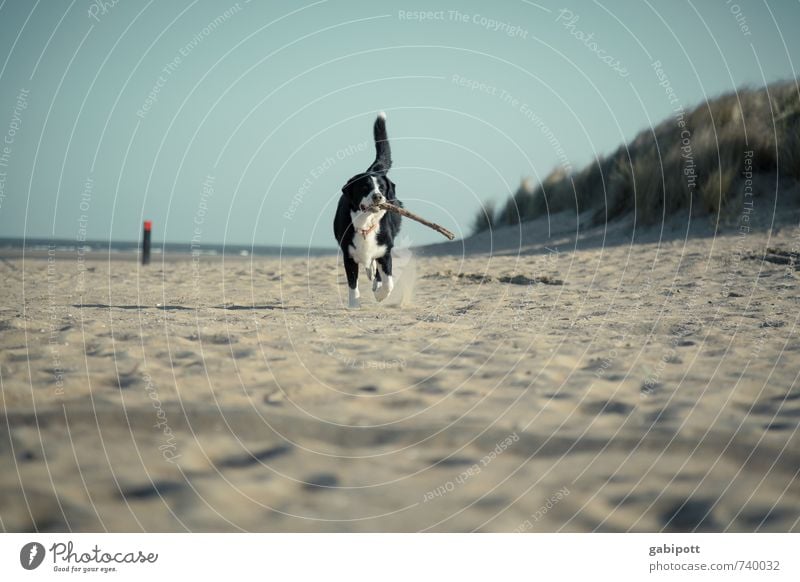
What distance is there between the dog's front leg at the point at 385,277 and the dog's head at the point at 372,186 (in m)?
0.76

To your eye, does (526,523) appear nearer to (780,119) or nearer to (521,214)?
(780,119)

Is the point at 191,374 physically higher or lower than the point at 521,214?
lower

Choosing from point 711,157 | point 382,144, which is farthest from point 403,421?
point 711,157

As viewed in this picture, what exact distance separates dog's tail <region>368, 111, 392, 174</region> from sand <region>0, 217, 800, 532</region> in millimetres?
2474

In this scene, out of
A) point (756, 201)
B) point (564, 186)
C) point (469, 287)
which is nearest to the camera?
point (469, 287)

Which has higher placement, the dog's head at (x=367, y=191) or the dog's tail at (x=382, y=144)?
the dog's tail at (x=382, y=144)

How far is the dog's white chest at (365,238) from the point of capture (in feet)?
26.7

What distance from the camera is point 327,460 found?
11.5 feet

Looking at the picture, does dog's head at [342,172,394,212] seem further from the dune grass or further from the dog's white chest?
the dune grass

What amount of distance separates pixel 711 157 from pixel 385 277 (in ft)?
30.8

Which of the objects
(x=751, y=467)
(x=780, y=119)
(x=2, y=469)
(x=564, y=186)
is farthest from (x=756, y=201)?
(x=2, y=469)

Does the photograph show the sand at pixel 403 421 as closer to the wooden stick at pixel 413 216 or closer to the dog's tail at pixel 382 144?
the wooden stick at pixel 413 216

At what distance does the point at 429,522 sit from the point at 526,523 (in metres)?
0.42

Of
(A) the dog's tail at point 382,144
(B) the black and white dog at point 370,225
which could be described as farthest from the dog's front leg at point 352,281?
(A) the dog's tail at point 382,144
